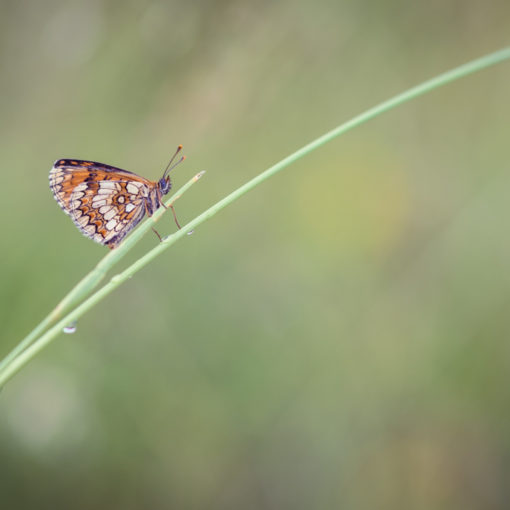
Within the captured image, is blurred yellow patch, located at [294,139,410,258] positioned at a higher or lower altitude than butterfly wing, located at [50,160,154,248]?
lower

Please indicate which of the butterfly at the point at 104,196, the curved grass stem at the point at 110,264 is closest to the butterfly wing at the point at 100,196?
the butterfly at the point at 104,196

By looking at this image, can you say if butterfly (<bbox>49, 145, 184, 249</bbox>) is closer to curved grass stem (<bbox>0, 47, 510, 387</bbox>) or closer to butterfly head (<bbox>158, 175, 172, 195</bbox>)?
butterfly head (<bbox>158, 175, 172, 195</bbox>)

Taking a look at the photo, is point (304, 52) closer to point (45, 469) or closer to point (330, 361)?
point (330, 361)

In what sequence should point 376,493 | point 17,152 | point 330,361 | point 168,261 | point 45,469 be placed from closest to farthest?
point 45,469
point 376,493
point 330,361
point 168,261
point 17,152

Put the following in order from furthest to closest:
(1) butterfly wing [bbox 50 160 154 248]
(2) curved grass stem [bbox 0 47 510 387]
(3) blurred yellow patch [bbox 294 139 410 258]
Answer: (3) blurred yellow patch [bbox 294 139 410 258]
(1) butterfly wing [bbox 50 160 154 248]
(2) curved grass stem [bbox 0 47 510 387]

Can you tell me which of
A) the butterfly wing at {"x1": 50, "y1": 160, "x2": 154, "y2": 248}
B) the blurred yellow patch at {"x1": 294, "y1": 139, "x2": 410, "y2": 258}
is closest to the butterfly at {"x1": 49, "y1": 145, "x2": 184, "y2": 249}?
the butterfly wing at {"x1": 50, "y1": 160, "x2": 154, "y2": 248}

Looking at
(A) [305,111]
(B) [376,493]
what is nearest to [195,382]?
(B) [376,493]

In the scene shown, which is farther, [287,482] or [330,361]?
[330,361]
